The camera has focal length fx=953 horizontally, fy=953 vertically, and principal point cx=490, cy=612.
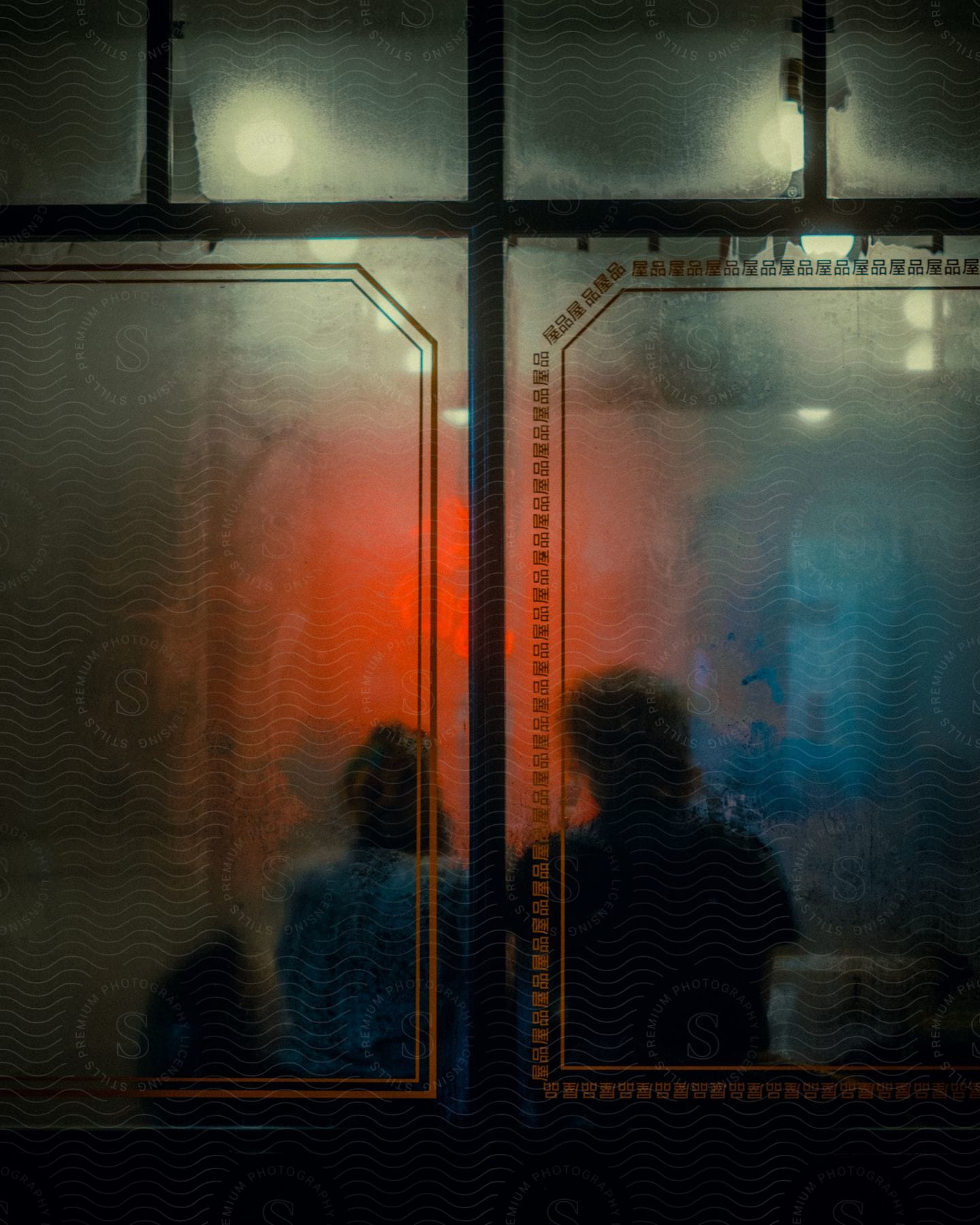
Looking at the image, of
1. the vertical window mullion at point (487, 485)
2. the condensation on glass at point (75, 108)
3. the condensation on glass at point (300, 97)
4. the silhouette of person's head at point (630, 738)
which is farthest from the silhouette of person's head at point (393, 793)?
the condensation on glass at point (75, 108)

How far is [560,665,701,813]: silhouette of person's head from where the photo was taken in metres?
2.09

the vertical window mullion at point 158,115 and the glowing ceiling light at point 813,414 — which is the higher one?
the vertical window mullion at point 158,115

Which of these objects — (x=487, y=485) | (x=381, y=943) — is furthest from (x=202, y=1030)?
(x=487, y=485)

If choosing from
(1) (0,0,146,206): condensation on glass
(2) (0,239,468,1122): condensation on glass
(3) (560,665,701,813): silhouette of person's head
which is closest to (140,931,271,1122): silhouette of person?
(2) (0,239,468,1122): condensation on glass

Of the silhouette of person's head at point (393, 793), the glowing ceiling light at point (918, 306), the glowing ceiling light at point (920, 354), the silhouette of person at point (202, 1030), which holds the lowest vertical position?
the silhouette of person at point (202, 1030)

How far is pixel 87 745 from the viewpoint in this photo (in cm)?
211

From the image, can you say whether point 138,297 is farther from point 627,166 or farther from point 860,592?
point 860,592

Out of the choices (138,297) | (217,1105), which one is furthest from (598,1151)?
(138,297)

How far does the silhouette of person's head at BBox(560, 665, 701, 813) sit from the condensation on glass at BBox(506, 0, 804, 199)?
3.56 ft

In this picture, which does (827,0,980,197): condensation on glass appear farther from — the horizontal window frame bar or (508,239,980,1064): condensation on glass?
(508,239,980,1064): condensation on glass

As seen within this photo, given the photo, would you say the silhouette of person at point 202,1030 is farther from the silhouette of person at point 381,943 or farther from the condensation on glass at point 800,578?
the condensation on glass at point 800,578

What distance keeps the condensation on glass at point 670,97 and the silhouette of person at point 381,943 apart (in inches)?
53.3

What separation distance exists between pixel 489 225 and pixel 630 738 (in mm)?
1167

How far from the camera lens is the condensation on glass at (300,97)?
2.10 meters
